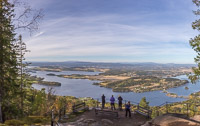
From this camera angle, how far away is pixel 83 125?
15.3m

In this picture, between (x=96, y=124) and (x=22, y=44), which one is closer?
(x=96, y=124)

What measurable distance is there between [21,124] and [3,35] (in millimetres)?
10166

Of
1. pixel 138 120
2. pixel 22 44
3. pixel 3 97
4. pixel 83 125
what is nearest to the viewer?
pixel 83 125

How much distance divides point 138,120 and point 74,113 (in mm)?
7227

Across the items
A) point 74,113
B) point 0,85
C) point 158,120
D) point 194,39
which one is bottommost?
point 74,113

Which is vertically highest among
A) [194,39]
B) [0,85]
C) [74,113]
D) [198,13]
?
[198,13]

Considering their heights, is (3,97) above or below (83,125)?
above

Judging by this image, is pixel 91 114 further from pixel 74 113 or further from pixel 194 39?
pixel 194 39

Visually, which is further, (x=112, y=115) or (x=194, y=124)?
(x=112, y=115)

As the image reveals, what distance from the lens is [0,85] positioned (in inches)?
764

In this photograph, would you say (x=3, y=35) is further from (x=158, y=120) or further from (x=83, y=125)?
(x=158, y=120)

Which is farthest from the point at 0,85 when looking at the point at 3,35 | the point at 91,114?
the point at 91,114

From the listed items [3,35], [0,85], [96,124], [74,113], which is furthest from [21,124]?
[3,35]

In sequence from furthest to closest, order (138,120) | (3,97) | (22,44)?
(22,44)
(3,97)
(138,120)
